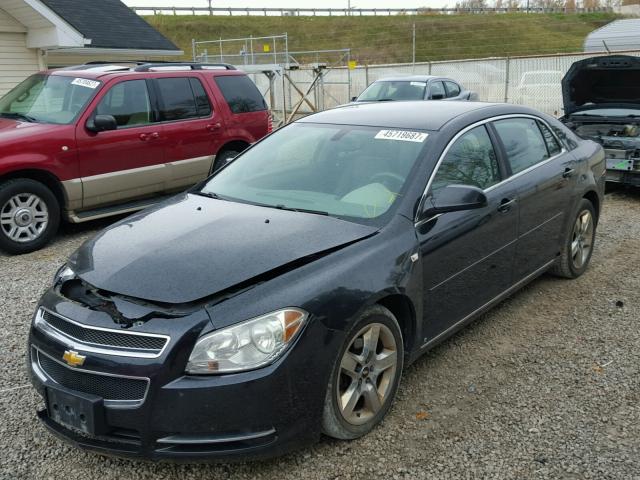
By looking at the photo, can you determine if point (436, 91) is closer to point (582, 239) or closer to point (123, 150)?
point (123, 150)

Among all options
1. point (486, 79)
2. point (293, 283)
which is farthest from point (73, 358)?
point (486, 79)

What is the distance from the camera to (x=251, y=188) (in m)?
3.95

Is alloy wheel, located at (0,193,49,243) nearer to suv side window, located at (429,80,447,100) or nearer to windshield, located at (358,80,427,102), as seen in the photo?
windshield, located at (358,80,427,102)

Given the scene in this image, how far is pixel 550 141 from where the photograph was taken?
493 cm

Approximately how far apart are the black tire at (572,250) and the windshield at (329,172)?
2.08 m

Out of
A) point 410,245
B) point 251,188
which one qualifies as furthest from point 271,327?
point 251,188

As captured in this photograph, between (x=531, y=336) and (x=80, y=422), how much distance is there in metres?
3.05

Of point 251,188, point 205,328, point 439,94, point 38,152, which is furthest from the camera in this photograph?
point 439,94

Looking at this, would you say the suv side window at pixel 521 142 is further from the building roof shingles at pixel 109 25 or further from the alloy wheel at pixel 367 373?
the building roof shingles at pixel 109 25

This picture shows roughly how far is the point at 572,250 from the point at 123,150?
4.95 meters

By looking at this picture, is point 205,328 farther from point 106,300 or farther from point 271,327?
point 106,300

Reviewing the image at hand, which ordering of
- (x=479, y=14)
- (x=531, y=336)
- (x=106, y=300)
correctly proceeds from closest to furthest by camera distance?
(x=106, y=300), (x=531, y=336), (x=479, y=14)

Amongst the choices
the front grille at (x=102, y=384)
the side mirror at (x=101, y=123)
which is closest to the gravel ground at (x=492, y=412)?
the front grille at (x=102, y=384)

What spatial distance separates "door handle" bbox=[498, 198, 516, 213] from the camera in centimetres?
401
